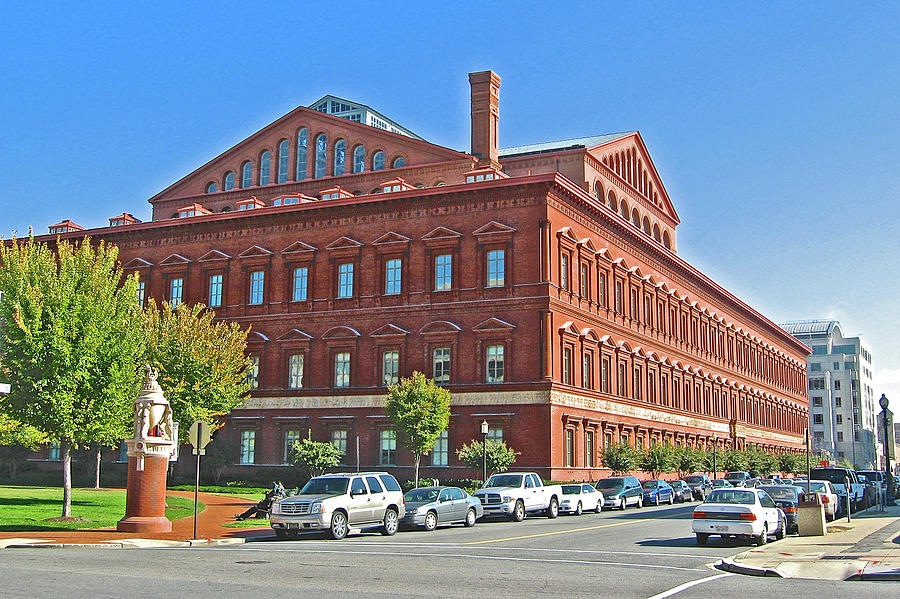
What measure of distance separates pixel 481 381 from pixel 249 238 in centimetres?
1904

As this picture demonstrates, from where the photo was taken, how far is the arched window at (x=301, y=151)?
7019 cm

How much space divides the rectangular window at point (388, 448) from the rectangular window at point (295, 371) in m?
7.06

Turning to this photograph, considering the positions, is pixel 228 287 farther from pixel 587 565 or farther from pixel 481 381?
pixel 587 565

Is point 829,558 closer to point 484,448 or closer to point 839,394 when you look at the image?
point 484,448

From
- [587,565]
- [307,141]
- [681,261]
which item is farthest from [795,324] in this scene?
[587,565]

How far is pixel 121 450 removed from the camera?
208 feet

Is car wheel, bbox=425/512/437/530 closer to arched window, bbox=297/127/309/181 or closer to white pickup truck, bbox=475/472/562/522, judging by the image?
white pickup truck, bbox=475/472/562/522

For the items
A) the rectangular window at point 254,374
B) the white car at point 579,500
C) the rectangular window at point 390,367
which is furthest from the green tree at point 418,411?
the rectangular window at point 254,374

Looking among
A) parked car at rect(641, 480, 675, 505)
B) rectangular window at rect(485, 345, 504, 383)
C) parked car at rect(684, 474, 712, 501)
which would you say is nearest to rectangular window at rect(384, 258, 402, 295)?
rectangular window at rect(485, 345, 504, 383)

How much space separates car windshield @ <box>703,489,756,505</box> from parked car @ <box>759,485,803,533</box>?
425 cm

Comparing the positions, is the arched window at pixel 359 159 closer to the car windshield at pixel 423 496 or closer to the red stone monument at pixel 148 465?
the car windshield at pixel 423 496

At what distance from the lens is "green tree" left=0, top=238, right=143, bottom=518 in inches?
1358

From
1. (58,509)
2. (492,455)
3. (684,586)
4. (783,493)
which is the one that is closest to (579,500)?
(492,455)

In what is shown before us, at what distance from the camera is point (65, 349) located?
113ft
